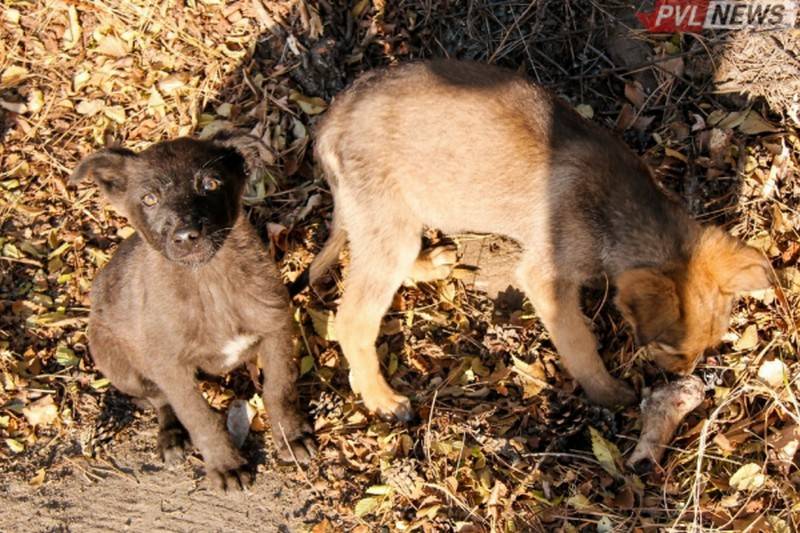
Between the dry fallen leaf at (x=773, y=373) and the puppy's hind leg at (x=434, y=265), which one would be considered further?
the puppy's hind leg at (x=434, y=265)

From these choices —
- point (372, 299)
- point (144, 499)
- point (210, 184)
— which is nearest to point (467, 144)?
point (372, 299)

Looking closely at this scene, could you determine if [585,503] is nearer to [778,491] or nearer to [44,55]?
[778,491]

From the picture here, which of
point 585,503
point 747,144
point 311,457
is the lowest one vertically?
point 311,457

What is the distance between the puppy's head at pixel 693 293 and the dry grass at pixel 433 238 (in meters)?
0.52

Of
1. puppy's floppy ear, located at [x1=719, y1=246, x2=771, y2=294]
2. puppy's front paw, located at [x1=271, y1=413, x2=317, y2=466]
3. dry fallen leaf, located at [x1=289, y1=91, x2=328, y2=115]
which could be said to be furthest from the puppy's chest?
puppy's floppy ear, located at [x1=719, y1=246, x2=771, y2=294]

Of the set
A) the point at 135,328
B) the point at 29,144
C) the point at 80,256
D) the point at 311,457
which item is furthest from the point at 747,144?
the point at 29,144

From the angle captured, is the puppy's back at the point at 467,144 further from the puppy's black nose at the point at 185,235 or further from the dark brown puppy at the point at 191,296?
the puppy's black nose at the point at 185,235

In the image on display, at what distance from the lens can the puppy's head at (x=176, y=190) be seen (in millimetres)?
4402

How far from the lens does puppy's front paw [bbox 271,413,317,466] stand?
5.06m

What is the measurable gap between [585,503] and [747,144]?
2.77m

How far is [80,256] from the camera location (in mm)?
6160

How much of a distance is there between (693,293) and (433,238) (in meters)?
2.08

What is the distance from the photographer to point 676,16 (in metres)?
6.21

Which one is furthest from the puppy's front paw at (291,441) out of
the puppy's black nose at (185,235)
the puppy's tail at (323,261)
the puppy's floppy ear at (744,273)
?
the puppy's floppy ear at (744,273)
